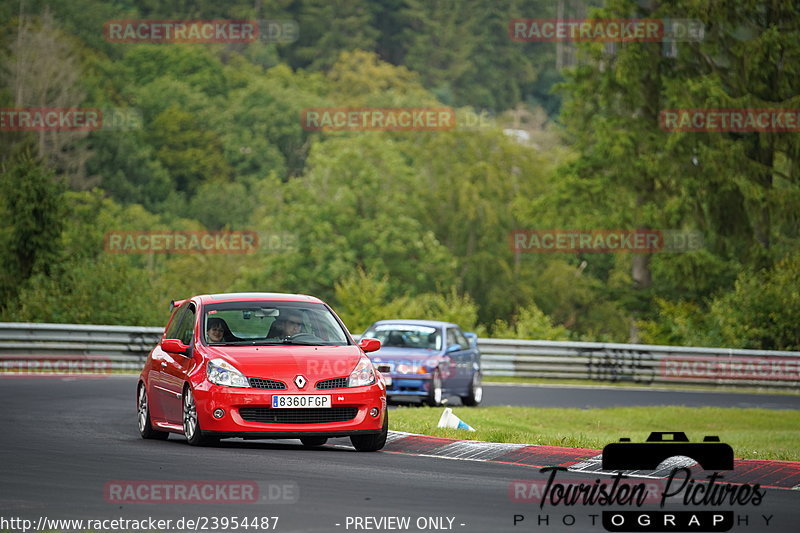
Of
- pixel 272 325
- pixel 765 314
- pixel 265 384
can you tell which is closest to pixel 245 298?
pixel 272 325

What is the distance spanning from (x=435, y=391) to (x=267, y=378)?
474 inches

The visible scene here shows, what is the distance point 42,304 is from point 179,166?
7901cm

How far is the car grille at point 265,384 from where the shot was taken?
1566cm

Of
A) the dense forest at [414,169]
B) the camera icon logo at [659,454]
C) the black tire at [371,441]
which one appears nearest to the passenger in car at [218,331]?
the black tire at [371,441]

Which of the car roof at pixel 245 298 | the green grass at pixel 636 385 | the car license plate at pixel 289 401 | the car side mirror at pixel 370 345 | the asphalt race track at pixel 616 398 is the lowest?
the green grass at pixel 636 385

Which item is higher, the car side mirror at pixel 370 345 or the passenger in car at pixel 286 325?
the passenger in car at pixel 286 325

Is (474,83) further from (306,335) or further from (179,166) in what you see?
(306,335)

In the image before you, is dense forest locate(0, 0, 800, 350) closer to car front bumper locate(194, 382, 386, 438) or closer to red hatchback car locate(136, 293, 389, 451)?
red hatchback car locate(136, 293, 389, 451)

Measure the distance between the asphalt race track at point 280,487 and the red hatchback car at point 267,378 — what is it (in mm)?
268

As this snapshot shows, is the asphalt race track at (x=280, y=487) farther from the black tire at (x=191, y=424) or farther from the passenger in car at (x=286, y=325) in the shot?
the passenger in car at (x=286, y=325)

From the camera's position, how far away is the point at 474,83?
153000mm

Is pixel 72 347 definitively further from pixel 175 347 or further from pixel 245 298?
pixel 175 347

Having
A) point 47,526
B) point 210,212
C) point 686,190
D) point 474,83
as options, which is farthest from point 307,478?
point 474,83

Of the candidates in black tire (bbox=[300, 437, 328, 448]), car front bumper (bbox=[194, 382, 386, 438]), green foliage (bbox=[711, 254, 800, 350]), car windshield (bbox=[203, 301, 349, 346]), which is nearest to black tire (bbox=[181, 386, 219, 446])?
car front bumper (bbox=[194, 382, 386, 438])
